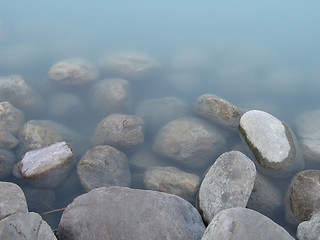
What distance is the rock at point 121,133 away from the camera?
12.6ft

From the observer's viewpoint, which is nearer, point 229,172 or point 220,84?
point 229,172

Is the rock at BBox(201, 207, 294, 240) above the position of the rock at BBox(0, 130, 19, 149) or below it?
above

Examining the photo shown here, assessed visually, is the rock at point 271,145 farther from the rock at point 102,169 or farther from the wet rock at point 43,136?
the wet rock at point 43,136

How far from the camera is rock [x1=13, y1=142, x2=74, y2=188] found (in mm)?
3037

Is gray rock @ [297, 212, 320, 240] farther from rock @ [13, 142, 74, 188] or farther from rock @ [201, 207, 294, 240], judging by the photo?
rock @ [13, 142, 74, 188]

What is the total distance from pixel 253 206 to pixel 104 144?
2134 millimetres

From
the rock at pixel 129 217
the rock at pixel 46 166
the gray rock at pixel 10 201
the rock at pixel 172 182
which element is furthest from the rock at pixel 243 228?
the rock at pixel 46 166

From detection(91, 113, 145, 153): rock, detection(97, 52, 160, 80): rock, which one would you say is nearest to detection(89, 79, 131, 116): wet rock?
detection(97, 52, 160, 80): rock

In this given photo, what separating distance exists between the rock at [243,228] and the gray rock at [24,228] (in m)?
1.16

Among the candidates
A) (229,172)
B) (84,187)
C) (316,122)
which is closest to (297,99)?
(316,122)

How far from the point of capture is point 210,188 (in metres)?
2.69

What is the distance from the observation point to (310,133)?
4203 mm

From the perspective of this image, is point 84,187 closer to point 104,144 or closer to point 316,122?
point 104,144

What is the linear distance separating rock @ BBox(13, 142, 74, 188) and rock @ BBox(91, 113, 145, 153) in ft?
2.29
